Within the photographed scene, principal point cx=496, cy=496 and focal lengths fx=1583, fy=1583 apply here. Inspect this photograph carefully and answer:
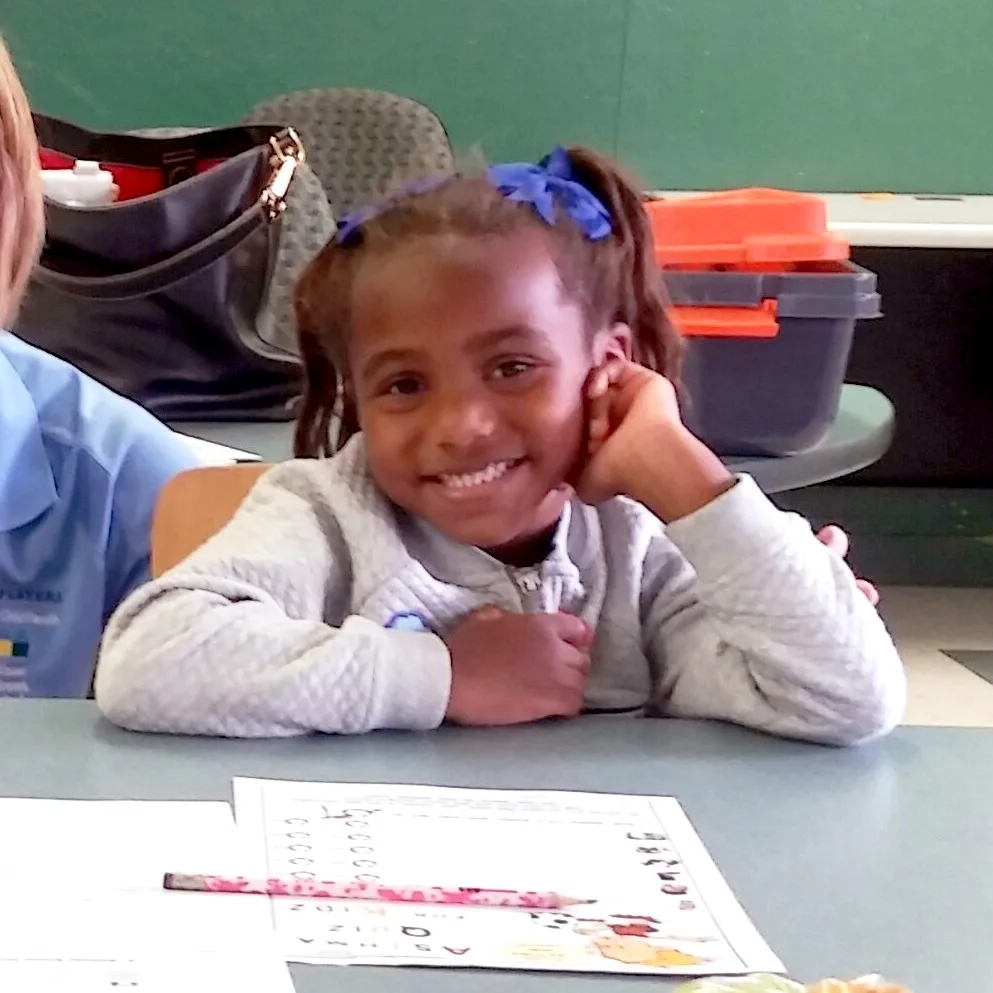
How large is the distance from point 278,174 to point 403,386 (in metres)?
0.84

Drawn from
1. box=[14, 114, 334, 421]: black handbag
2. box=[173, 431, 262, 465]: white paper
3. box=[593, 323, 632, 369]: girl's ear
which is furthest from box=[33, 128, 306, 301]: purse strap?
box=[593, 323, 632, 369]: girl's ear

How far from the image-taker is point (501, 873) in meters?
0.70

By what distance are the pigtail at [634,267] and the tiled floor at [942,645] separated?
1419 mm

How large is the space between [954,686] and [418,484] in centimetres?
206

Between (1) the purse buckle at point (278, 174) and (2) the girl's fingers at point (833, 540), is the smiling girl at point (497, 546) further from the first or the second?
(1) the purse buckle at point (278, 174)

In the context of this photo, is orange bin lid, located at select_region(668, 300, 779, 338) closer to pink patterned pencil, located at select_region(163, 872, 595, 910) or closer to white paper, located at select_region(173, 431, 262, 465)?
white paper, located at select_region(173, 431, 262, 465)

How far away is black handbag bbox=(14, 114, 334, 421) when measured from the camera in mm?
1709

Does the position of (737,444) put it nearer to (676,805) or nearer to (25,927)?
(676,805)

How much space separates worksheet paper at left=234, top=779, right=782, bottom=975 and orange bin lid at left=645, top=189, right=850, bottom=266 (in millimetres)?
908

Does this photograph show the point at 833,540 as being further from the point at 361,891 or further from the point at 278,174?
the point at 278,174

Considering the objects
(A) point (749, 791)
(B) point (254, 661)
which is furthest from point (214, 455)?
(A) point (749, 791)

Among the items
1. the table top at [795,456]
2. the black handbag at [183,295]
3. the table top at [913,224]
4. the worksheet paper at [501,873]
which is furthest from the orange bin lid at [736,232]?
the table top at [913,224]

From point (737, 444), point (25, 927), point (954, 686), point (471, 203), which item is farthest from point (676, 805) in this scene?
point (954, 686)

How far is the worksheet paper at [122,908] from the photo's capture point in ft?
1.88
